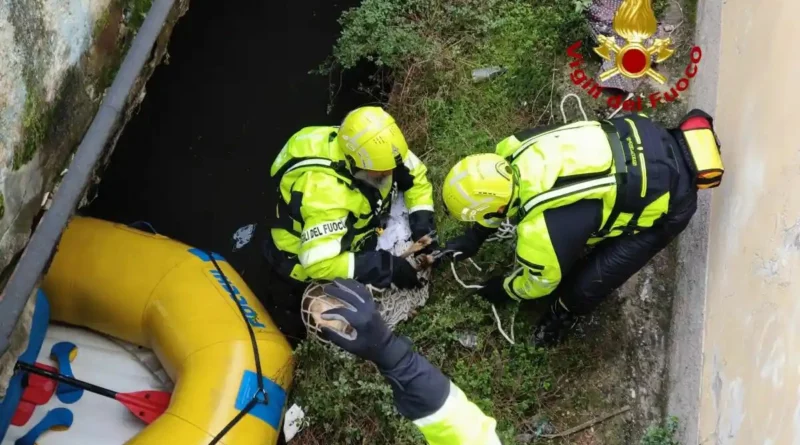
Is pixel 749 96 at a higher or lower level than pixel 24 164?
lower

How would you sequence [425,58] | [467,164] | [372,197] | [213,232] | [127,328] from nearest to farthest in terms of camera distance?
[467,164], [372,197], [127,328], [425,58], [213,232]

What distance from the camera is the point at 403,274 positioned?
12.2 ft

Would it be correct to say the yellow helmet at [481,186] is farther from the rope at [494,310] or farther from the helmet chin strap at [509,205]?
the rope at [494,310]

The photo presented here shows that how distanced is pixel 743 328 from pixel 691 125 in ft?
3.03

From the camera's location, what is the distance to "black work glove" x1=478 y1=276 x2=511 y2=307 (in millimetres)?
3691

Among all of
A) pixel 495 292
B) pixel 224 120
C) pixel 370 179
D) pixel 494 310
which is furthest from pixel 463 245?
pixel 224 120

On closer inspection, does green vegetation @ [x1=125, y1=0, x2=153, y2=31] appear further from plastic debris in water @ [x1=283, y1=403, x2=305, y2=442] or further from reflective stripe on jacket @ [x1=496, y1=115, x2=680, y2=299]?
plastic debris in water @ [x1=283, y1=403, x2=305, y2=442]

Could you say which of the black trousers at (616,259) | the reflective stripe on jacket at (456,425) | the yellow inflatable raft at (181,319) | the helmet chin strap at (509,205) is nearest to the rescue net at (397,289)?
the yellow inflatable raft at (181,319)

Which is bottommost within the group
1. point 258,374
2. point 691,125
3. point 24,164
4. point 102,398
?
point 102,398

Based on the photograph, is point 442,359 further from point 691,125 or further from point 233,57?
point 233,57

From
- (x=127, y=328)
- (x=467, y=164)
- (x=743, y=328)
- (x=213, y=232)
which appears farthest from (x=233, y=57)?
(x=743, y=328)

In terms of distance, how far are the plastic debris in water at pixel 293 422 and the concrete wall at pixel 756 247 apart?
82.7 inches

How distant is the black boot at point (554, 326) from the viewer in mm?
3588

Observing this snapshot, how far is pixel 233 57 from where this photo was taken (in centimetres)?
541
